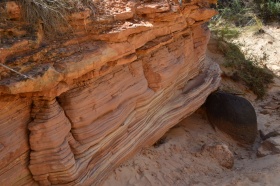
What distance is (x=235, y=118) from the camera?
637 cm

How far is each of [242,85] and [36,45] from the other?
19.2ft

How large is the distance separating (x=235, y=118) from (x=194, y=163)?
148 centimetres

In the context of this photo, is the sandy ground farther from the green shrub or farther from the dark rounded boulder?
the green shrub

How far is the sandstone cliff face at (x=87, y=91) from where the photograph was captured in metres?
3.33

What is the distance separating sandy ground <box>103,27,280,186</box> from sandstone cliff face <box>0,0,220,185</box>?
0.69 ft

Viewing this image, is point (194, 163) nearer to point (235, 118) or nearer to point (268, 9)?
point (235, 118)

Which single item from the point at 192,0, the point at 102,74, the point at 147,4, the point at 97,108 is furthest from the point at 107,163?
the point at 192,0

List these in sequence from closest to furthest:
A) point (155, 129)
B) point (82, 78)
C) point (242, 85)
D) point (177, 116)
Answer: point (82, 78), point (155, 129), point (177, 116), point (242, 85)

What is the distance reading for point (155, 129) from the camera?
203 inches

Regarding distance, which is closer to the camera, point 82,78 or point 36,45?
point 36,45

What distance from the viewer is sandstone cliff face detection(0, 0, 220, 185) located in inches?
131

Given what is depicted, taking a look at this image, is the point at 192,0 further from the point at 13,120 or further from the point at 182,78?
the point at 13,120

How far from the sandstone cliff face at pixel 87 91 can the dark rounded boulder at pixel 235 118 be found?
1425 millimetres

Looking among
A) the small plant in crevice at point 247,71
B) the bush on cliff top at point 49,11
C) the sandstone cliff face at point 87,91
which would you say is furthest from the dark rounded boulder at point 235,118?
the bush on cliff top at point 49,11
